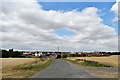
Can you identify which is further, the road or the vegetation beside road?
the vegetation beside road

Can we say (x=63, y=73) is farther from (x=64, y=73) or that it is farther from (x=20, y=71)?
(x=20, y=71)

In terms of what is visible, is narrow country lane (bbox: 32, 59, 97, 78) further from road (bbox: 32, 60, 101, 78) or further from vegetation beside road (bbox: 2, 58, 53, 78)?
vegetation beside road (bbox: 2, 58, 53, 78)

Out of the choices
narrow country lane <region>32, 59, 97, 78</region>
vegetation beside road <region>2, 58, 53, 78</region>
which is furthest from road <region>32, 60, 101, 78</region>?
vegetation beside road <region>2, 58, 53, 78</region>

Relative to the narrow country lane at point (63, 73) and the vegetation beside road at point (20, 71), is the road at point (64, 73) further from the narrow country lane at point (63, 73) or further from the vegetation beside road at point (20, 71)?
the vegetation beside road at point (20, 71)

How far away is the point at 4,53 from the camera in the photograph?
162 m

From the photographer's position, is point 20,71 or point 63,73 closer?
point 63,73

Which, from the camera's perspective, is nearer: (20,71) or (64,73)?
(64,73)

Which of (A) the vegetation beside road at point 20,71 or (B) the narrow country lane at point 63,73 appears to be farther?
(A) the vegetation beside road at point 20,71

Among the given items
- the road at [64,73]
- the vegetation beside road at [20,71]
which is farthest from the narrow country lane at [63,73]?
the vegetation beside road at [20,71]

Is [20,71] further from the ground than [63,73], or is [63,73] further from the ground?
[63,73]

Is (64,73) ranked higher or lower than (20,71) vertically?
higher

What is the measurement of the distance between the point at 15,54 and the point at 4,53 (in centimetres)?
1800

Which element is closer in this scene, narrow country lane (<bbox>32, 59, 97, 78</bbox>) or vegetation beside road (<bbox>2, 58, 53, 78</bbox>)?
narrow country lane (<bbox>32, 59, 97, 78</bbox>)

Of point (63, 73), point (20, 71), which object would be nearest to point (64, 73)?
point (63, 73)
